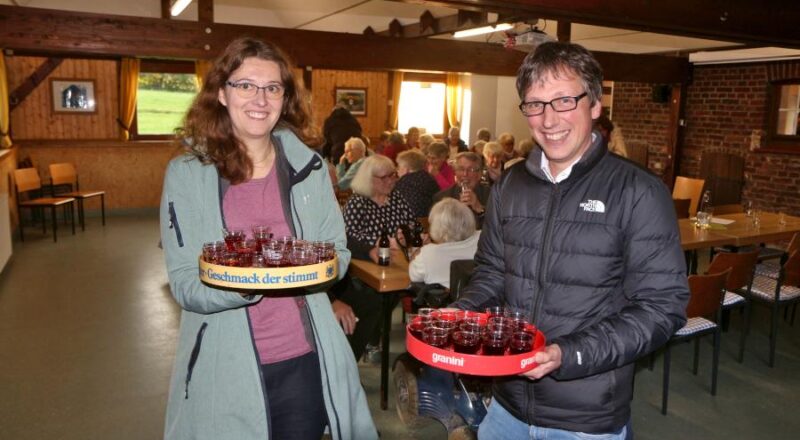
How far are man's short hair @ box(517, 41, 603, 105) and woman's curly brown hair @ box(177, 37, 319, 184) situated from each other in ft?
2.44

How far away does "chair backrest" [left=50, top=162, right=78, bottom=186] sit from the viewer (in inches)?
386

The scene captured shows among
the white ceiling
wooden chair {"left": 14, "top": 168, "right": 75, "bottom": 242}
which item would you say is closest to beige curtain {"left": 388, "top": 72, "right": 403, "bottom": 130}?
the white ceiling

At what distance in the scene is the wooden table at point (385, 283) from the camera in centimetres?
371

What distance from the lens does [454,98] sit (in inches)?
567

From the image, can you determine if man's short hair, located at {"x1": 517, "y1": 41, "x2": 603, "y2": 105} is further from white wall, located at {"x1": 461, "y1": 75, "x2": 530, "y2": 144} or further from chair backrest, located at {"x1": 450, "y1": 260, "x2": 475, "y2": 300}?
white wall, located at {"x1": 461, "y1": 75, "x2": 530, "y2": 144}

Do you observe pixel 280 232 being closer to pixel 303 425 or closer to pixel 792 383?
pixel 303 425

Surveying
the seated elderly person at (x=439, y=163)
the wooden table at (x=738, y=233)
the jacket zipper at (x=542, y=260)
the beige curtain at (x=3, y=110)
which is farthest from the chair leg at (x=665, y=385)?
Result: the beige curtain at (x=3, y=110)

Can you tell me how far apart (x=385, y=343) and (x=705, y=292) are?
205 cm

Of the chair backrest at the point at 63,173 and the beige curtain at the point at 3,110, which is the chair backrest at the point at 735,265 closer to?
the chair backrest at the point at 63,173

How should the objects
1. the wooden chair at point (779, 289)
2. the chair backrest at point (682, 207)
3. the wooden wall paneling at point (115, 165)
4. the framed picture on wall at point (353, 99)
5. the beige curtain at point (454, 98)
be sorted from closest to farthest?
the wooden chair at point (779, 289)
the chair backrest at point (682, 207)
the wooden wall paneling at point (115, 165)
the framed picture on wall at point (353, 99)
the beige curtain at point (454, 98)

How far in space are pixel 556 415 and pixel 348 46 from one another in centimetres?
733

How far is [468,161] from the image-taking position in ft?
18.5

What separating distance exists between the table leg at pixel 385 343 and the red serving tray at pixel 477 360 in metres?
2.12

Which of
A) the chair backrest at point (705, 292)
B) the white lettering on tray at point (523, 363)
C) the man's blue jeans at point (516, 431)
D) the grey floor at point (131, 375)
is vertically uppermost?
the white lettering on tray at point (523, 363)
